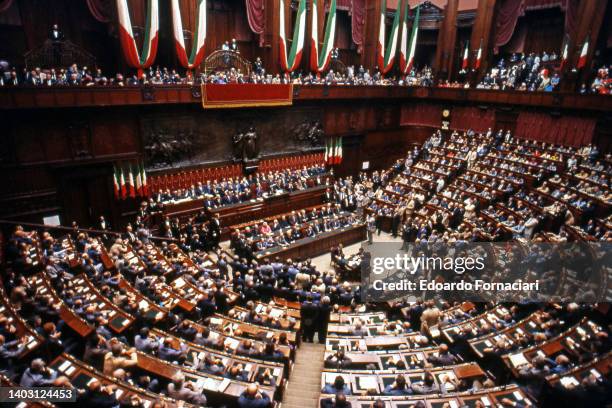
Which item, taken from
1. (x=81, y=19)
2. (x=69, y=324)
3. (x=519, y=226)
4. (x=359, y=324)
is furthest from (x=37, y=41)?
(x=519, y=226)

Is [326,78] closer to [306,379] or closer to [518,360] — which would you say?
[306,379]

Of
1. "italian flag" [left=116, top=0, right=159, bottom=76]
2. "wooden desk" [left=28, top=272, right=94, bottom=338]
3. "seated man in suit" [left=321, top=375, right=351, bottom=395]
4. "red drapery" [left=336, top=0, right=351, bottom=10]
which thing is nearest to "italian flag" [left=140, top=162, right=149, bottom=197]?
"italian flag" [left=116, top=0, right=159, bottom=76]

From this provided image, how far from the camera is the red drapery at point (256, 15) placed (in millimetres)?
18359

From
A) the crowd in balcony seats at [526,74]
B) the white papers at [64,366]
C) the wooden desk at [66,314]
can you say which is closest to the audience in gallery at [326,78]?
the crowd in balcony seats at [526,74]

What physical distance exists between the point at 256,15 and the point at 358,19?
22.6ft

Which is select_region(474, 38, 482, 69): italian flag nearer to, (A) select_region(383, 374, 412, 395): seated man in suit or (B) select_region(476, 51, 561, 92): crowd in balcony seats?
(B) select_region(476, 51, 561, 92): crowd in balcony seats

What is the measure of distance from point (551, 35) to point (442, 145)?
7.82 meters

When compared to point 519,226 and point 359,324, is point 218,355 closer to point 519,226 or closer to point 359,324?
point 359,324

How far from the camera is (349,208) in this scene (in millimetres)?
18781

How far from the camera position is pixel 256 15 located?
18625 mm

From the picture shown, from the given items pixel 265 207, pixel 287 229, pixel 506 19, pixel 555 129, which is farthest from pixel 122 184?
pixel 506 19

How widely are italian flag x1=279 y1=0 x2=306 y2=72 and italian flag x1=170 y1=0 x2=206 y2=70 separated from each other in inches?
150

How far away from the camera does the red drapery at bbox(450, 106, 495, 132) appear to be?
816 inches

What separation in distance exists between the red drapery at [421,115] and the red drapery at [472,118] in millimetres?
1017
